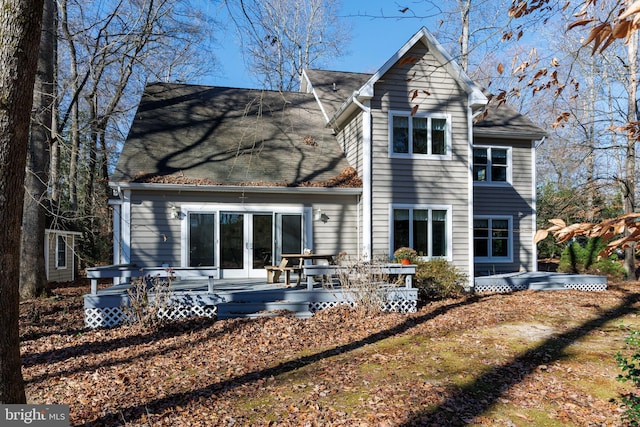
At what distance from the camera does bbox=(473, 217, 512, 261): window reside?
551 inches

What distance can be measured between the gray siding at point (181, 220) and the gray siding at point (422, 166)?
110 cm

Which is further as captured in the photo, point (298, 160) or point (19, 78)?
point (298, 160)

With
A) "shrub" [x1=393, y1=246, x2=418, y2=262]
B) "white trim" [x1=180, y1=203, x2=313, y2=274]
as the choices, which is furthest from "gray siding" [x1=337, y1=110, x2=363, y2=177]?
"shrub" [x1=393, y1=246, x2=418, y2=262]

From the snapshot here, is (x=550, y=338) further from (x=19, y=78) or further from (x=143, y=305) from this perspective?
(x=19, y=78)

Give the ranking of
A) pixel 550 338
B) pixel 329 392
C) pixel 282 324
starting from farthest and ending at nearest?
pixel 282 324
pixel 550 338
pixel 329 392

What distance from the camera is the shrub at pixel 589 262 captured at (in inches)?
616

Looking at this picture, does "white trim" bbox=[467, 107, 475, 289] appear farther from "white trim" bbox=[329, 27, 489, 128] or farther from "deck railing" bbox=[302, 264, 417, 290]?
"deck railing" bbox=[302, 264, 417, 290]

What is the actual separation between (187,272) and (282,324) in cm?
212

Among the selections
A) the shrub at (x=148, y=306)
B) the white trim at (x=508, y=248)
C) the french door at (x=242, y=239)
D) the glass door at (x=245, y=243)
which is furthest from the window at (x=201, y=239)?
the white trim at (x=508, y=248)

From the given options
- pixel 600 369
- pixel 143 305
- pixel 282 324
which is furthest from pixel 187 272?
pixel 600 369

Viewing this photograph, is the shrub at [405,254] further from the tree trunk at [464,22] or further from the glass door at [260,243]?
the tree trunk at [464,22]

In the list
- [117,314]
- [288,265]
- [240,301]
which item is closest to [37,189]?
[117,314]

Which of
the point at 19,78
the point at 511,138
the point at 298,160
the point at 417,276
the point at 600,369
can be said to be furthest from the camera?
the point at 511,138

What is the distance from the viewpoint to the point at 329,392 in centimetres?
521
